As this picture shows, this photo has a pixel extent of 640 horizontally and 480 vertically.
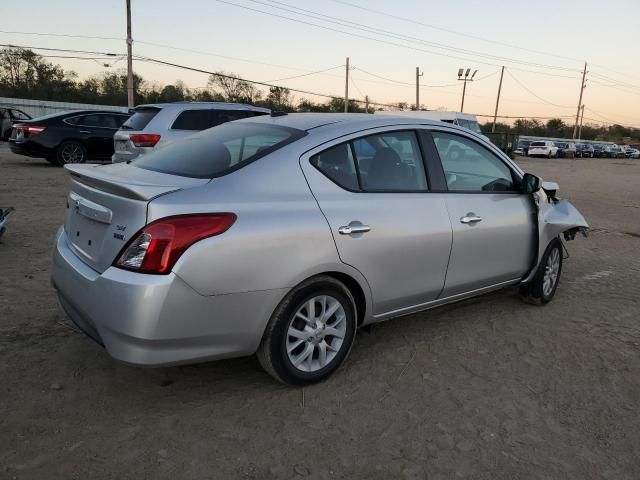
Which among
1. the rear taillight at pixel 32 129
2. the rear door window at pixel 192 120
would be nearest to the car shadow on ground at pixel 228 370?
the rear door window at pixel 192 120

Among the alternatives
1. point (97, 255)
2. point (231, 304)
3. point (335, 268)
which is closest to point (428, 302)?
point (335, 268)

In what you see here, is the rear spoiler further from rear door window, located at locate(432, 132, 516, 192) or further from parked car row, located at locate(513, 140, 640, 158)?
parked car row, located at locate(513, 140, 640, 158)

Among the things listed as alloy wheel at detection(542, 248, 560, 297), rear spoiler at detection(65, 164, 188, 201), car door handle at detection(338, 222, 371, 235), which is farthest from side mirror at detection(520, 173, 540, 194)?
rear spoiler at detection(65, 164, 188, 201)

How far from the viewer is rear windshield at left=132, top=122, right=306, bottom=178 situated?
299cm

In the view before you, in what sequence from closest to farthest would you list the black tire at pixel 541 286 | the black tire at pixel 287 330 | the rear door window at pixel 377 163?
the black tire at pixel 287 330, the rear door window at pixel 377 163, the black tire at pixel 541 286

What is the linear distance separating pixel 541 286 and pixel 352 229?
233 centimetres

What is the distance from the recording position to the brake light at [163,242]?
2.47 m

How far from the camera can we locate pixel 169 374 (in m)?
3.21

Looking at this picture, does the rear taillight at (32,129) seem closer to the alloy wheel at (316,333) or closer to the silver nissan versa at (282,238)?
Result: the silver nissan versa at (282,238)

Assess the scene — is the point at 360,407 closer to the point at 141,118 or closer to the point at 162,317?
the point at 162,317

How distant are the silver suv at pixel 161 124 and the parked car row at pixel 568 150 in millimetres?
35831

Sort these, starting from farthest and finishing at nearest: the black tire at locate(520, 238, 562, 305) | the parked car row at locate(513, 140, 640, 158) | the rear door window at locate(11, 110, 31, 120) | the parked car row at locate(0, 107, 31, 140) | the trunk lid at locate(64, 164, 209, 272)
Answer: the parked car row at locate(513, 140, 640, 158)
the rear door window at locate(11, 110, 31, 120)
the parked car row at locate(0, 107, 31, 140)
the black tire at locate(520, 238, 562, 305)
the trunk lid at locate(64, 164, 209, 272)

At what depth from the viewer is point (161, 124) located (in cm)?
937

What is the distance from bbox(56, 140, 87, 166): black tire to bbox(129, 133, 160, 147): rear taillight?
4912 mm
